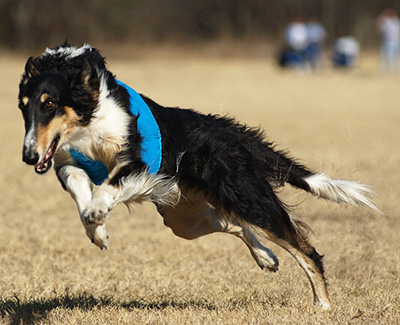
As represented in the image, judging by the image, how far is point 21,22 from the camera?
40.0 m

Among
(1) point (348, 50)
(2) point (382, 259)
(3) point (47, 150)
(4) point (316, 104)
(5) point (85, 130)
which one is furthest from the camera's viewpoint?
(1) point (348, 50)

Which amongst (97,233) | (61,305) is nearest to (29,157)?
(97,233)

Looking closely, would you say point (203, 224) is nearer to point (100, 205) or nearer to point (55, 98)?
→ point (100, 205)

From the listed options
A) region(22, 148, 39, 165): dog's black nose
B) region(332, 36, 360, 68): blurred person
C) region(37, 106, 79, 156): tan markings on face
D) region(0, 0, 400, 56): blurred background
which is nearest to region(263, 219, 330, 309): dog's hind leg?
region(37, 106, 79, 156): tan markings on face

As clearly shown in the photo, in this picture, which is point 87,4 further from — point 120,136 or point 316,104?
point 120,136

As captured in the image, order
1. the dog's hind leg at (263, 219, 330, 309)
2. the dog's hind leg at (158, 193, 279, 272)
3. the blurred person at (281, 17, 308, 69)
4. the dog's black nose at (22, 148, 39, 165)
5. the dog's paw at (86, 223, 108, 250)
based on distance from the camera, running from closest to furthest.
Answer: the dog's black nose at (22, 148, 39, 165) < the dog's paw at (86, 223, 108, 250) < the dog's hind leg at (263, 219, 330, 309) < the dog's hind leg at (158, 193, 279, 272) < the blurred person at (281, 17, 308, 69)

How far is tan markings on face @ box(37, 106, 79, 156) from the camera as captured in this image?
13.3ft

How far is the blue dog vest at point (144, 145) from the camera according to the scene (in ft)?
14.7

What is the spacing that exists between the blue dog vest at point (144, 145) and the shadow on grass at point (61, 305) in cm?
99

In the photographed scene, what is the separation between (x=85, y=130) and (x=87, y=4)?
3868cm

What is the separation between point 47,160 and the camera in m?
4.11

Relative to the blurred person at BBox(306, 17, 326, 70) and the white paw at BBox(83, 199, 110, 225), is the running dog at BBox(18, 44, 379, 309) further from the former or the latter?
the blurred person at BBox(306, 17, 326, 70)

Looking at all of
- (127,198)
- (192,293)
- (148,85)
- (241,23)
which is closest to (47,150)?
(127,198)

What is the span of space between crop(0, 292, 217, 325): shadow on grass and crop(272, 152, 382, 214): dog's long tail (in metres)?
1.16
